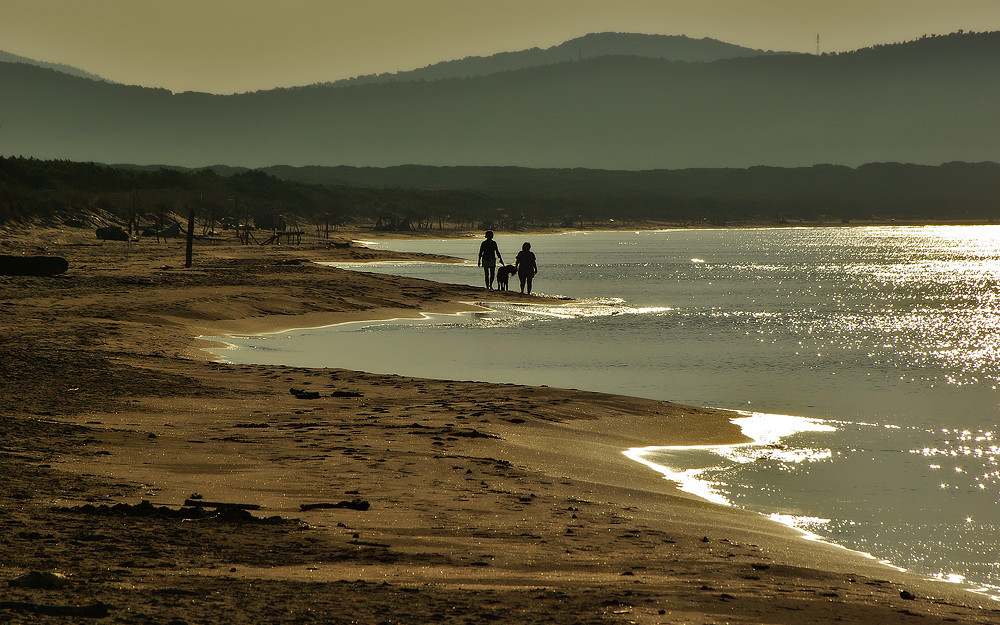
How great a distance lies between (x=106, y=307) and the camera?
22797 mm

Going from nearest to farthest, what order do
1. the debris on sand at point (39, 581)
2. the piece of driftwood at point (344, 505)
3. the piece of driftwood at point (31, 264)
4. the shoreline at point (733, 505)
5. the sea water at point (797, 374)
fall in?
the debris on sand at point (39, 581), the shoreline at point (733, 505), the piece of driftwood at point (344, 505), the sea water at point (797, 374), the piece of driftwood at point (31, 264)

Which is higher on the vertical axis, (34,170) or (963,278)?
(34,170)

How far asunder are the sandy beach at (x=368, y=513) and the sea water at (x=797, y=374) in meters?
0.90

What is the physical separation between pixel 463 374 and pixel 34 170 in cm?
6283

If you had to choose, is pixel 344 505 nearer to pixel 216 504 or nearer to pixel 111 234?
pixel 216 504

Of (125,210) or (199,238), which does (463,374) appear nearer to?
(199,238)

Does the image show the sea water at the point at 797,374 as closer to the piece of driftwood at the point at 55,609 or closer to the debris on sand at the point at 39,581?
the piece of driftwood at the point at 55,609

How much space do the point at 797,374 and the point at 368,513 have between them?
14.2 metres

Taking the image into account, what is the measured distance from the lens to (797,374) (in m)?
19.9

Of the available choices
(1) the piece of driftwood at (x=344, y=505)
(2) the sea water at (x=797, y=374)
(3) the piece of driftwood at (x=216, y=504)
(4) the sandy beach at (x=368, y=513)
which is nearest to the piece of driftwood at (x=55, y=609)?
(4) the sandy beach at (x=368, y=513)

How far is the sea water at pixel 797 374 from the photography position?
9.43m

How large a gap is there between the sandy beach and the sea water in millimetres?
900

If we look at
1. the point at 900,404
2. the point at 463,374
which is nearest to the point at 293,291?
the point at 463,374

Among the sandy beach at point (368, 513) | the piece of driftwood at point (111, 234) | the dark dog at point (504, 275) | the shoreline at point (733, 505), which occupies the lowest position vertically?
the shoreline at point (733, 505)
